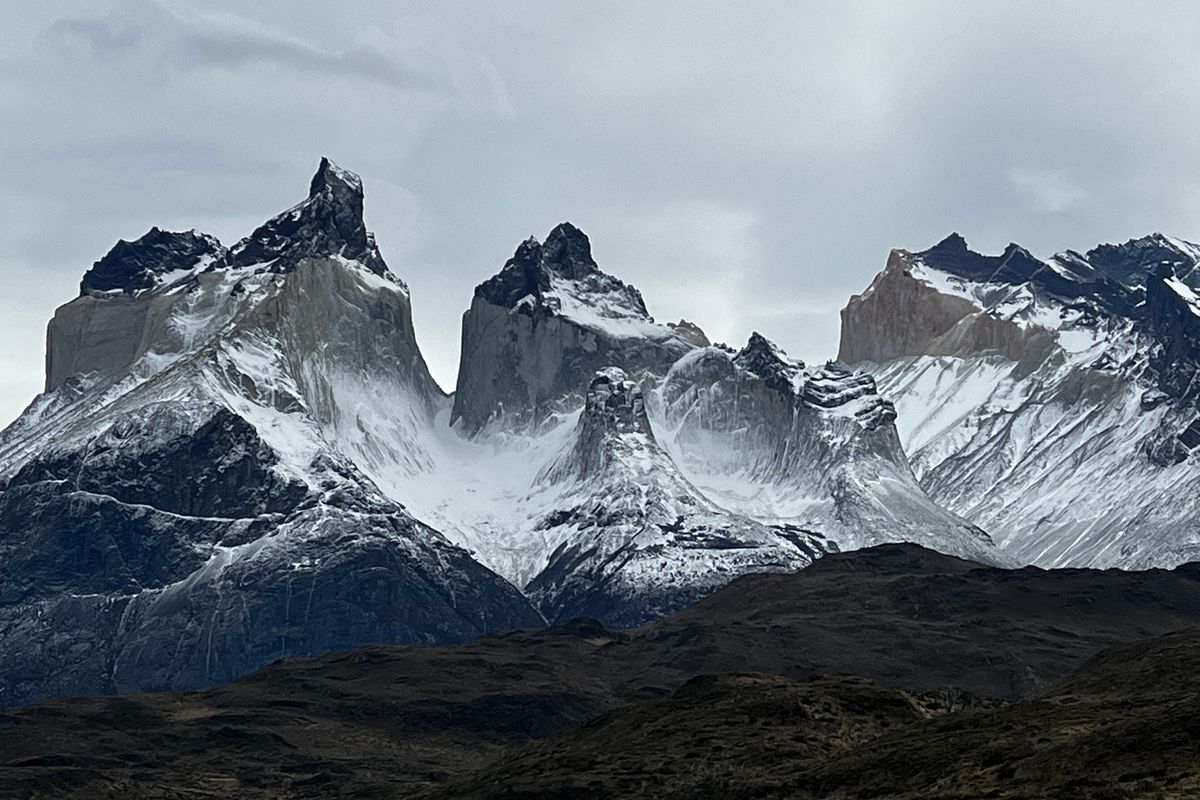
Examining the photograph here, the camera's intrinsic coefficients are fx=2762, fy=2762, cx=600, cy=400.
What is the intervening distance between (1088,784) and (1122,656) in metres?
73.4

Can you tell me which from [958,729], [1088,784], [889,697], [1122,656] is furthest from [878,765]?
[1122,656]

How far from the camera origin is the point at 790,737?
5999 inches

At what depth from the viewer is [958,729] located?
13788 centimetres

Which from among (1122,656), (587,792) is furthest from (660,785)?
(1122,656)

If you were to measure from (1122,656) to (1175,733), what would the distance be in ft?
225

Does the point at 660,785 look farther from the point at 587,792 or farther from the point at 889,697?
the point at 889,697

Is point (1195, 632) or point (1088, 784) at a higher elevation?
point (1195, 632)

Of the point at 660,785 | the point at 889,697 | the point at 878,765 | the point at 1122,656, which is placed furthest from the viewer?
the point at 1122,656

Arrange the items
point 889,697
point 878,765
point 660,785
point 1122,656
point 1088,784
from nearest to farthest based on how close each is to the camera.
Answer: point 1088,784, point 878,765, point 660,785, point 889,697, point 1122,656

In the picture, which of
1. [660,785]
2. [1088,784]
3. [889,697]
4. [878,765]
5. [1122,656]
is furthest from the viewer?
[1122,656]

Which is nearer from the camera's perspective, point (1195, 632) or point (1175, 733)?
point (1175, 733)

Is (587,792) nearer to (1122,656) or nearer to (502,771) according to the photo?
(502,771)

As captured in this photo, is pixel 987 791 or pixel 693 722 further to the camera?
pixel 693 722

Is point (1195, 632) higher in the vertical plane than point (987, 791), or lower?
higher
